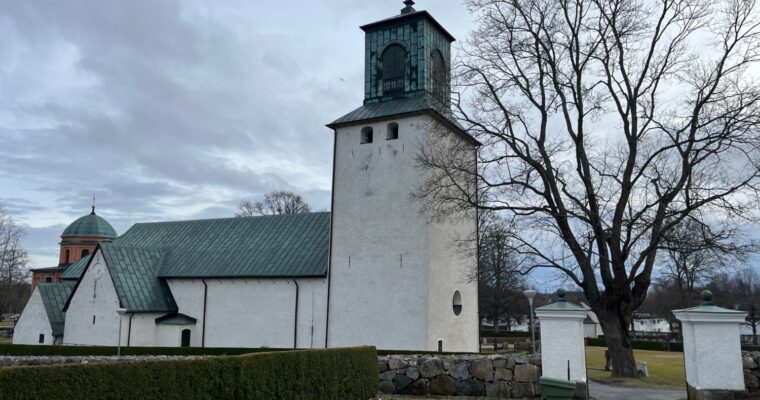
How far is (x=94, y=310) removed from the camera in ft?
73.6

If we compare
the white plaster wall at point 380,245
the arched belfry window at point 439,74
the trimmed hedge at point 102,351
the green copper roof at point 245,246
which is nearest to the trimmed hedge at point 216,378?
the white plaster wall at point 380,245

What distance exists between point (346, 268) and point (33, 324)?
14702 millimetres

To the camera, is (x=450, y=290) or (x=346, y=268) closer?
(x=346, y=268)

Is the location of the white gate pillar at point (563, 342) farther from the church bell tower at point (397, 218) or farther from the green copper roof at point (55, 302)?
the green copper roof at point (55, 302)

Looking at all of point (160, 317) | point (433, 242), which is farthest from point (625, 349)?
point (160, 317)

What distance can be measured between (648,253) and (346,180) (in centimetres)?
977

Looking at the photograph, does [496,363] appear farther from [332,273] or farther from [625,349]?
[332,273]

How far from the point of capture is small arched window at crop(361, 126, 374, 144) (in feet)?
65.5

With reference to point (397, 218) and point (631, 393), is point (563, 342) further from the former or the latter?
point (397, 218)

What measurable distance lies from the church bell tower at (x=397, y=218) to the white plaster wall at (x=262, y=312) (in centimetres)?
78

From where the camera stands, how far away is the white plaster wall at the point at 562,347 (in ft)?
32.3

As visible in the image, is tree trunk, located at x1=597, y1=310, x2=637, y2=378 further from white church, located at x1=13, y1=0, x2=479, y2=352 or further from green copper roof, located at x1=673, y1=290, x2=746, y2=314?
green copper roof, located at x1=673, y1=290, x2=746, y2=314

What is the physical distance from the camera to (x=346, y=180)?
19859mm

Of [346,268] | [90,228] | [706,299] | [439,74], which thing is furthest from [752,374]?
[90,228]
